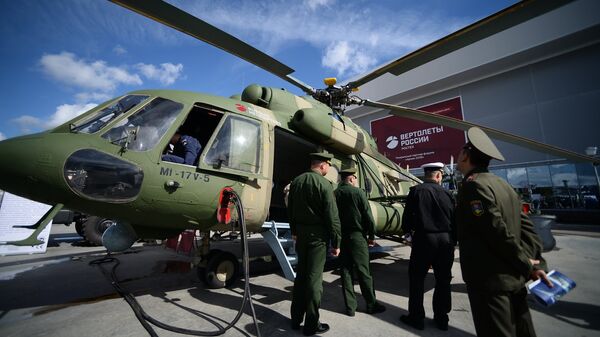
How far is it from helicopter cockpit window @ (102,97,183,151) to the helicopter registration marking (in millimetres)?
365

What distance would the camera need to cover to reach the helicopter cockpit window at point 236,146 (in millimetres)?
3877

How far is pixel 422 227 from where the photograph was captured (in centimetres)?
336

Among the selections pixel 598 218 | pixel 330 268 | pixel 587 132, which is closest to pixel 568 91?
pixel 587 132

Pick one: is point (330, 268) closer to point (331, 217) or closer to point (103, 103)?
point (331, 217)

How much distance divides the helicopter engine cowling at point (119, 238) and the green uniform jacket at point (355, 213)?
3.22 metres

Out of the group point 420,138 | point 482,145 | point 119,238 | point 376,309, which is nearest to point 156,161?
point 119,238

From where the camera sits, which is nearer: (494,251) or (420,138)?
(494,251)

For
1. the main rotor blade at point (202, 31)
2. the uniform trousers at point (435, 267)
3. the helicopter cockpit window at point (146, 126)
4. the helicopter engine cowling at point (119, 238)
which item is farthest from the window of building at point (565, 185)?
the helicopter engine cowling at point (119, 238)

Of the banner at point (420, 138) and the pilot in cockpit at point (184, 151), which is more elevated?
the banner at point (420, 138)

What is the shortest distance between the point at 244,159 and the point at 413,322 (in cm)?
306

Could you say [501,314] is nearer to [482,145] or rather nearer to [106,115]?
[482,145]

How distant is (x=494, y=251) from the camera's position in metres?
1.89

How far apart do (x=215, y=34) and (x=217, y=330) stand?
4042mm

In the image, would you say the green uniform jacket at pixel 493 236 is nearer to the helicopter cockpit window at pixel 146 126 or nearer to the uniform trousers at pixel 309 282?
the uniform trousers at pixel 309 282
